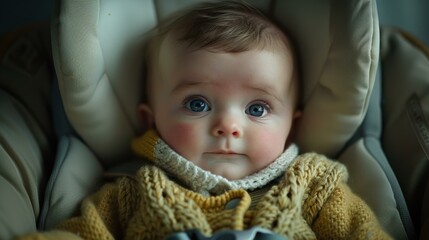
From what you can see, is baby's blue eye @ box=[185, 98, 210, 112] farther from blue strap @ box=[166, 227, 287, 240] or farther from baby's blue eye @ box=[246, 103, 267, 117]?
blue strap @ box=[166, 227, 287, 240]

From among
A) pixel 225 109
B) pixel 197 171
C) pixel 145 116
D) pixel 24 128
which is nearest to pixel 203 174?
pixel 197 171

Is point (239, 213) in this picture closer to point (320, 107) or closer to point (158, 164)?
point (158, 164)

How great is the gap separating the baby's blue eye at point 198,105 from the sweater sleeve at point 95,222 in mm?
207

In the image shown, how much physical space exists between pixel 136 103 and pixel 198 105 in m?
0.18

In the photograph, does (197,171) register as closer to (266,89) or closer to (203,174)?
(203,174)

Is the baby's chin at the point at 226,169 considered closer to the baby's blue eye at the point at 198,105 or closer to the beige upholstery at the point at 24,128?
the baby's blue eye at the point at 198,105

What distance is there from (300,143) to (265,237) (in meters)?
0.36

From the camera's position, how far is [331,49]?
1.24m

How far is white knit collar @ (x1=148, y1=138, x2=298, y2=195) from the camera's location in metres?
1.18

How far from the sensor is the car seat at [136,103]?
46.3 inches

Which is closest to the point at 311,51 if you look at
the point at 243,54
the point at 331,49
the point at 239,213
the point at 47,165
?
the point at 331,49

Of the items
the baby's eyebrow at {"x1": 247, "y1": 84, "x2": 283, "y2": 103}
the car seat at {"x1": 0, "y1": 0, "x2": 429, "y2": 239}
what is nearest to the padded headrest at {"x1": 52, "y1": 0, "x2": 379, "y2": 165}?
the car seat at {"x1": 0, "y1": 0, "x2": 429, "y2": 239}

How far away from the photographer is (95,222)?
109 centimetres

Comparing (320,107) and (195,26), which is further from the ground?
(195,26)
